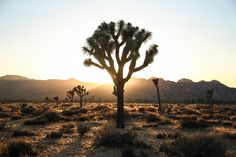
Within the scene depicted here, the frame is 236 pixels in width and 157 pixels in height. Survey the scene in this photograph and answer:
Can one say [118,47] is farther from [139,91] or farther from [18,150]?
[139,91]

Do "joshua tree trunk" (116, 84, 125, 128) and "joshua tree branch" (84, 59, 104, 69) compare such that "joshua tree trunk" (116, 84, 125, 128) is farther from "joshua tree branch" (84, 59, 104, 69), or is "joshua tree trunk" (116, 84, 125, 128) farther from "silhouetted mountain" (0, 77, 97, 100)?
"silhouetted mountain" (0, 77, 97, 100)

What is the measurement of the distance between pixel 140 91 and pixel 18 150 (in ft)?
421

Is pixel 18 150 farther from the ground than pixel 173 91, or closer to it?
closer to it

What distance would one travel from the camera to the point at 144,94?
132m

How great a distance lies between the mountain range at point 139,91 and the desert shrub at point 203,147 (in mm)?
97140

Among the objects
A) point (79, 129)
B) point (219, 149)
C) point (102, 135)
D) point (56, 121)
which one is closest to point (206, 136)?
point (219, 149)

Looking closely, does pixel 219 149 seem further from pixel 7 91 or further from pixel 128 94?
pixel 7 91

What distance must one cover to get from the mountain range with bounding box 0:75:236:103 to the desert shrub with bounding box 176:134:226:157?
97.1 meters

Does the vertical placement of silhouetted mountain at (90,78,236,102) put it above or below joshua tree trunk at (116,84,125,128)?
above

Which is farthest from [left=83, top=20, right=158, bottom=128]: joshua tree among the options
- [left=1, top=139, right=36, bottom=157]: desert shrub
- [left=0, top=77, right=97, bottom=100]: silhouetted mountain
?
[left=0, top=77, right=97, bottom=100]: silhouetted mountain

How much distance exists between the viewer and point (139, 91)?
453 ft

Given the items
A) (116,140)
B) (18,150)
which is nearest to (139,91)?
(116,140)

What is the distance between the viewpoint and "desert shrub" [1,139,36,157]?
9.87 m

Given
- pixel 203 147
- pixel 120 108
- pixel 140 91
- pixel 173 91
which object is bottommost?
pixel 203 147
